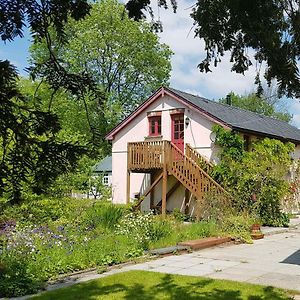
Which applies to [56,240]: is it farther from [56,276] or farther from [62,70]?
[62,70]

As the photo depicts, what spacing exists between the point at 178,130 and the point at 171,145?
2705mm

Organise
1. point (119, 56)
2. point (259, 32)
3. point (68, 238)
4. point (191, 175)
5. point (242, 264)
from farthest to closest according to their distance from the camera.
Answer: point (119, 56)
point (191, 175)
point (68, 238)
point (242, 264)
point (259, 32)

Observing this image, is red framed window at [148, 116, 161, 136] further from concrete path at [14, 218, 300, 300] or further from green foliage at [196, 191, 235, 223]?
concrete path at [14, 218, 300, 300]

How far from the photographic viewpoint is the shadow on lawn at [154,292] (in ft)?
21.6

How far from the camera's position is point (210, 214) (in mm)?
15281

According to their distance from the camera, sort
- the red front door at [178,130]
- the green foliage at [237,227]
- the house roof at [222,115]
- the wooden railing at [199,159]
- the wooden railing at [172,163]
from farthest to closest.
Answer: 1. the red front door at [178,130]
2. the house roof at [222,115]
3. the wooden railing at [199,159]
4. the wooden railing at [172,163]
5. the green foliage at [237,227]

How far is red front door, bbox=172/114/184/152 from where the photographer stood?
72.7 ft

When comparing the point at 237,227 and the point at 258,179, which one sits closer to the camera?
the point at 237,227

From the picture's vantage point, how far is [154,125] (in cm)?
2352

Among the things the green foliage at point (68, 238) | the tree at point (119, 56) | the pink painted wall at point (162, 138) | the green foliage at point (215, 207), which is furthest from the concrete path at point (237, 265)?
the tree at point (119, 56)

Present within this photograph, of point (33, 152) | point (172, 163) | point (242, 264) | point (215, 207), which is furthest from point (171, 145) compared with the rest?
point (33, 152)

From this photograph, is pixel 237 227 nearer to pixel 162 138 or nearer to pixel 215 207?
pixel 215 207

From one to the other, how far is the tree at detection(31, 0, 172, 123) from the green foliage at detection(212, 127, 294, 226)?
65.7ft

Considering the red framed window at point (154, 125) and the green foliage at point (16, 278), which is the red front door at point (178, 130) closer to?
the red framed window at point (154, 125)
